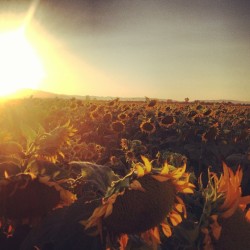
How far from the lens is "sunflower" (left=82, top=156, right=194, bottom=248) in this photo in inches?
34.2

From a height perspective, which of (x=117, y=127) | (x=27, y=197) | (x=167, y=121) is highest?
(x=27, y=197)

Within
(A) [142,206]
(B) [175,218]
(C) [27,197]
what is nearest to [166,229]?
(B) [175,218]

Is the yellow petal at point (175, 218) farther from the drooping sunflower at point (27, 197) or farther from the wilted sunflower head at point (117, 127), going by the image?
the wilted sunflower head at point (117, 127)

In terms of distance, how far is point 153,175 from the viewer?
0.96 metres

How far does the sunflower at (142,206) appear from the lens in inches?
34.2

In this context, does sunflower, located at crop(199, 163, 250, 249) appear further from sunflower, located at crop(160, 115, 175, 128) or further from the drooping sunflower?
sunflower, located at crop(160, 115, 175, 128)

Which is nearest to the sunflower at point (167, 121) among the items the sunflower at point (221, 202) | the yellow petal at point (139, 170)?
the sunflower at point (221, 202)

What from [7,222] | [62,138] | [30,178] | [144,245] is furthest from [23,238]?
[62,138]

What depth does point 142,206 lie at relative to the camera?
0.89 metres

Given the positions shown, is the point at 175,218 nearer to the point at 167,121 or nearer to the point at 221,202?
the point at 221,202

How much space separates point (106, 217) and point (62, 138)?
442 mm

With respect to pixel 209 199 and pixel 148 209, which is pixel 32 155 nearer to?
pixel 148 209

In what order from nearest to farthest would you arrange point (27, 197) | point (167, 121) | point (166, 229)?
1. point (27, 197)
2. point (166, 229)
3. point (167, 121)

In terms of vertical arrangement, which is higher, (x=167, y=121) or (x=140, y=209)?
(x=140, y=209)
